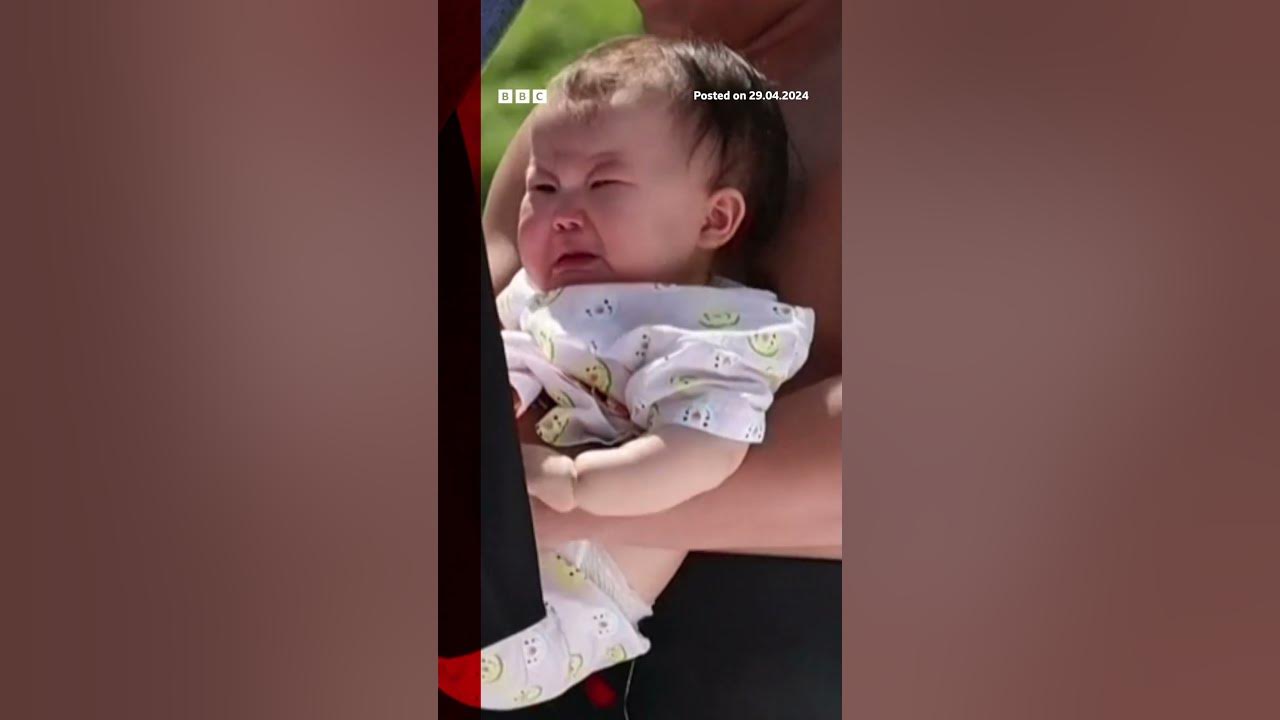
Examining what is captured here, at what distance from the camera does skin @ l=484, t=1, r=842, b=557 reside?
5.10 feet

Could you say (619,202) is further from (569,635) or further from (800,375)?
(569,635)

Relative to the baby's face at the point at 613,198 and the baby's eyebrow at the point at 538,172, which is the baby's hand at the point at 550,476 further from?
the baby's eyebrow at the point at 538,172

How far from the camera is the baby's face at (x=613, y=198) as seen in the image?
1.55 metres

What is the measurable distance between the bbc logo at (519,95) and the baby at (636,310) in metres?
0.02

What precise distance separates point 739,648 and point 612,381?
438mm

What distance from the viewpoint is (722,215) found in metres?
1.56

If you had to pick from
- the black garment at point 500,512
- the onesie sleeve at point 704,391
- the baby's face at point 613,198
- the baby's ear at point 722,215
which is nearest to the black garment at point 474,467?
the black garment at point 500,512

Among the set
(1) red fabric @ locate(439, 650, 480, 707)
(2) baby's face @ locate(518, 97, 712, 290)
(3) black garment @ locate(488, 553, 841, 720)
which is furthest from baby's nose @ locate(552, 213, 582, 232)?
(1) red fabric @ locate(439, 650, 480, 707)

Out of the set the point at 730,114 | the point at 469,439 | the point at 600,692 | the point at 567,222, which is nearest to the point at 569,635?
the point at 600,692
